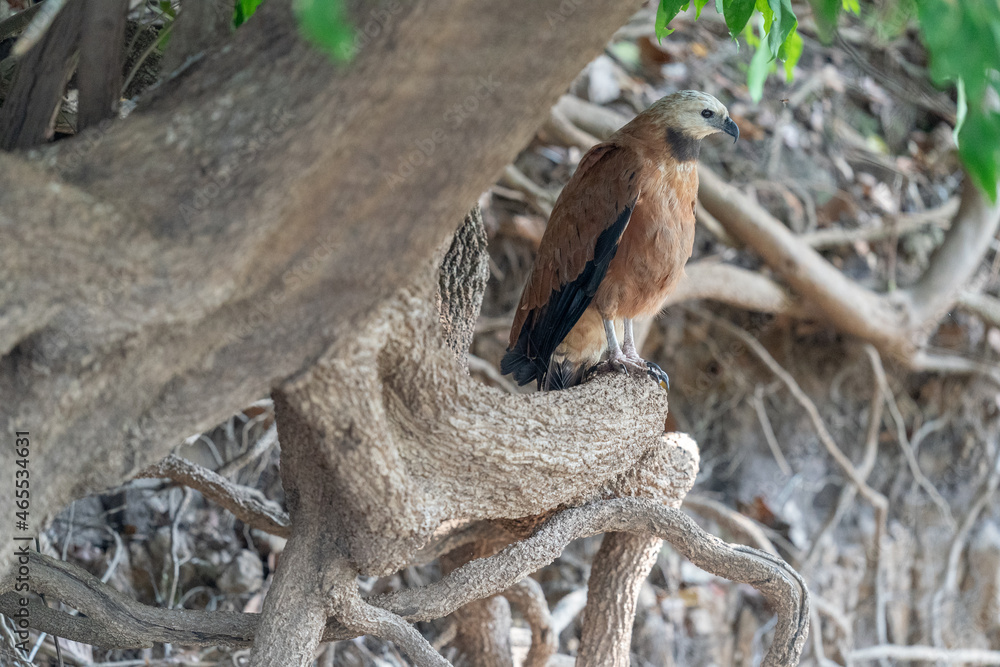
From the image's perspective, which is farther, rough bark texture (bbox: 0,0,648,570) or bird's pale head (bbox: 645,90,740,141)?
bird's pale head (bbox: 645,90,740,141)

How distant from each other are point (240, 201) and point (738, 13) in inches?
45.8

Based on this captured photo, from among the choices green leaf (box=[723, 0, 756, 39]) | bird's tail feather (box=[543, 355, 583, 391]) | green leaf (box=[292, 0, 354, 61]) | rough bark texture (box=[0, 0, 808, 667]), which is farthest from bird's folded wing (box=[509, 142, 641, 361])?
green leaf (box=[292, 0, 354, 61])

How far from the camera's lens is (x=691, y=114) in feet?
8.57

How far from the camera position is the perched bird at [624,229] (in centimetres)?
256

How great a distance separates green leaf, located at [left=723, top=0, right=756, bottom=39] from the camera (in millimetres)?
1641

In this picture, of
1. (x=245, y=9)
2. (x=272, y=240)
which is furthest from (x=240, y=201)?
(x=245, y=9)

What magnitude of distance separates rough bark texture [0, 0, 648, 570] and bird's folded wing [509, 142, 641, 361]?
1.25 metres

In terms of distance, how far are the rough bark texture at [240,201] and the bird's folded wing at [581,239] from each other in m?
1.25

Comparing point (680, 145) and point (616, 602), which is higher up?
point (680, 145)

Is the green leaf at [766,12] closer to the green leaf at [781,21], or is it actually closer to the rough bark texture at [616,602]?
the green leaf at [781,21]

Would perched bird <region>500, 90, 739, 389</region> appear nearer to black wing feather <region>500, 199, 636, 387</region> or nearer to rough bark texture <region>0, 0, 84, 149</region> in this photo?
black wing feather <region>500, 199, 636, 387</region>

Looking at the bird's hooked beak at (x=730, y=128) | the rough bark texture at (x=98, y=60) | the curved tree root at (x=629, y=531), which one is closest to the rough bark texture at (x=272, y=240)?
the rough bark texture at (x=98, y=60)

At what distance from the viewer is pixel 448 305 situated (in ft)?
7.47

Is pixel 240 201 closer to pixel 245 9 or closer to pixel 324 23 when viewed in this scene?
pixel 324 23
